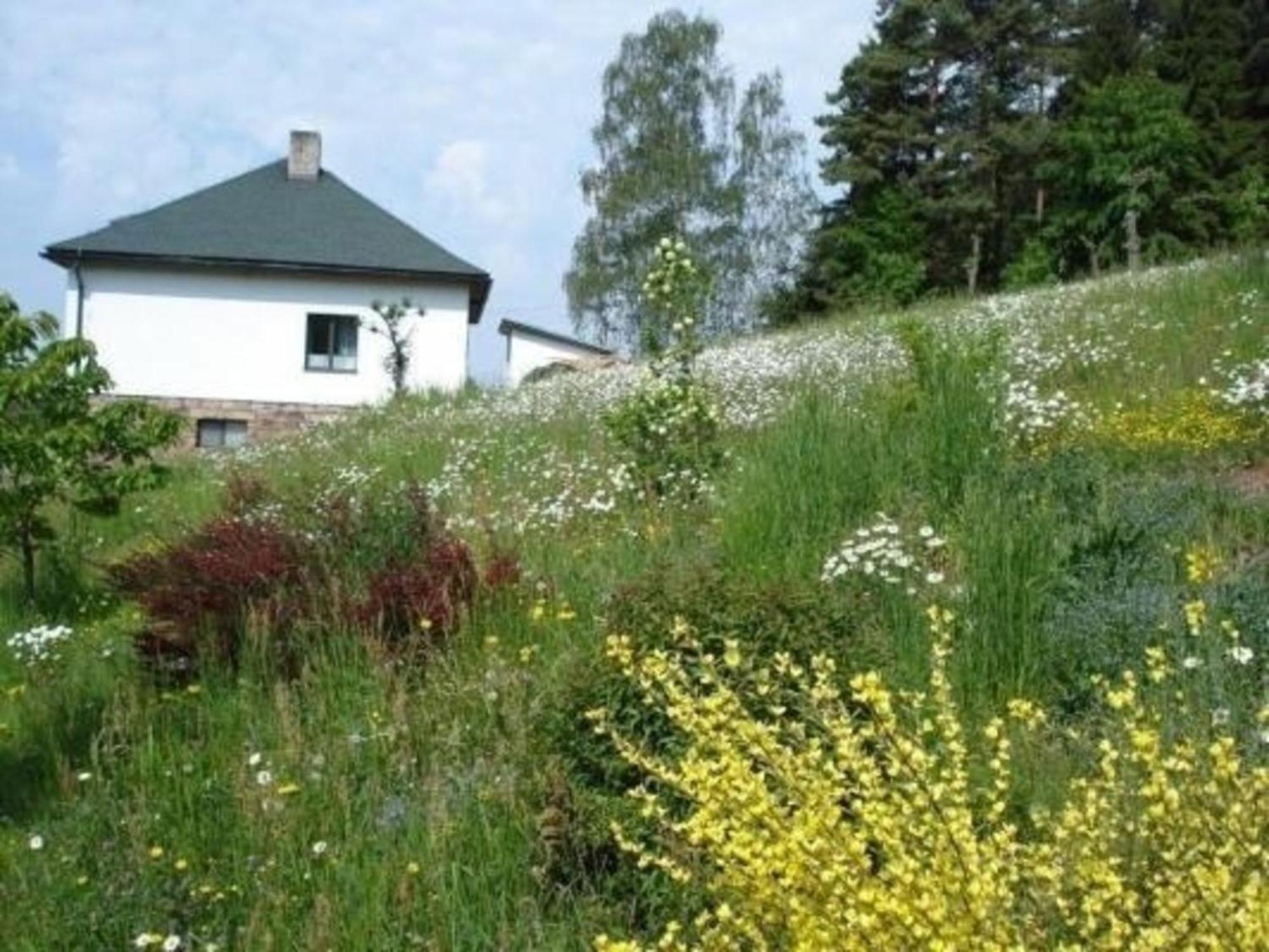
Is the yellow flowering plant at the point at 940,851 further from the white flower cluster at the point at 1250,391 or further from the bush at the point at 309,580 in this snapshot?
the white flower cluster at the point at 1250,391

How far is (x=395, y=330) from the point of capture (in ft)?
94.9

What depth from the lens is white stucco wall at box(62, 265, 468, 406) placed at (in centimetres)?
3061

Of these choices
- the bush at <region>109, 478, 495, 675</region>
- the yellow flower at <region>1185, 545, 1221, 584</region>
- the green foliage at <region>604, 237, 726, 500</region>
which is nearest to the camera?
the yellow flower at <region>1185, 545, 1221, 584</region>

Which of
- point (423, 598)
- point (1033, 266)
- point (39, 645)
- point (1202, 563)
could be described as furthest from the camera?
point (1033, 266)

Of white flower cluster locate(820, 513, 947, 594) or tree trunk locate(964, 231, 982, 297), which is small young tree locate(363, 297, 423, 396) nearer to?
tree trunk locate(964, 231, 982, 297)

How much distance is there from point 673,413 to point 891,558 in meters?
2.69

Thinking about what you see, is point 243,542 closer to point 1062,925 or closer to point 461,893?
point 461,893

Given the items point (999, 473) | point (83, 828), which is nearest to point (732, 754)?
point (83, 828)

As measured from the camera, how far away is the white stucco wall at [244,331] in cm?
3061

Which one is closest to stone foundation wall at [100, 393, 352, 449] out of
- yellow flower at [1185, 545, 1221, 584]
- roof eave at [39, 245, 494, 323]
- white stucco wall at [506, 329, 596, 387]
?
roof eave at [39, 245, 494, 323]

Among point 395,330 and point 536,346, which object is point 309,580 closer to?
point 395,330

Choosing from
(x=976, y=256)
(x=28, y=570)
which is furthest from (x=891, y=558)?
(x=976, y=256)

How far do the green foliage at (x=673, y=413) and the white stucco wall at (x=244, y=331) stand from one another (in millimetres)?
21869

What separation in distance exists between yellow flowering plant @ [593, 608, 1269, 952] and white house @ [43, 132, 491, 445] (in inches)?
1079
